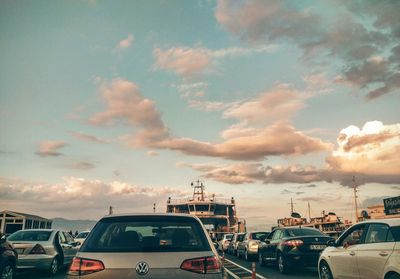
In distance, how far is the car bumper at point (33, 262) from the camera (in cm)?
1096

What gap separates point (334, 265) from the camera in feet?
27.7

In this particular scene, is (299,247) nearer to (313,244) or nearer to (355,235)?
(313,244)

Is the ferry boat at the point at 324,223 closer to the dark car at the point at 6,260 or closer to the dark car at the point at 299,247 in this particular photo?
the dark car at the point at 299,247

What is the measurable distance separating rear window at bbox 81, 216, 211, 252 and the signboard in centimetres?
5220

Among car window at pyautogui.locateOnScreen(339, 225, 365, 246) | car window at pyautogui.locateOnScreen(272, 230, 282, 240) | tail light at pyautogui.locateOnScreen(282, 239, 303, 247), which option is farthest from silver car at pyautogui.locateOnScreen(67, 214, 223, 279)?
car window at pyautogui.locateOnScreen(272, 230, 282, 240)

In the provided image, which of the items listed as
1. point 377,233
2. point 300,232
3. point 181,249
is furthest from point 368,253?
point 300,232

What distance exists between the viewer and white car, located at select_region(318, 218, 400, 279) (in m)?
6.43

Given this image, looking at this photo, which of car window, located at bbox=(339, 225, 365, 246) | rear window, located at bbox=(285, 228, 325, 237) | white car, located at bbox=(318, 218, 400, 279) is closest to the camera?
white car, located at bbox=(318, 218, 400, 279)

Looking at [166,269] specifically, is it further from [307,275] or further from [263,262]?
[263,262]

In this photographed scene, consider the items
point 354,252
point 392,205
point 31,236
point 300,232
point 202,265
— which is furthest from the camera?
point 392,205

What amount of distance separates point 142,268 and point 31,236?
9591mm

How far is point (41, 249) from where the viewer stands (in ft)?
37.4

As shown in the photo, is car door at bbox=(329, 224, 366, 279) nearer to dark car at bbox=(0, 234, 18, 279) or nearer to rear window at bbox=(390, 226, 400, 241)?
rear window at bbox=(390, 226, 400, 241)

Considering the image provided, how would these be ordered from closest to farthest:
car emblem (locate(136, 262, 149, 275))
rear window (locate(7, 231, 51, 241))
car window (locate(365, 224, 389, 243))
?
1. car emblem (locate(136, 262, 149, 275))
2. car window (locate(365, 224, 389, 243))
3. rear window (locate(7, 231, 51, 241))
